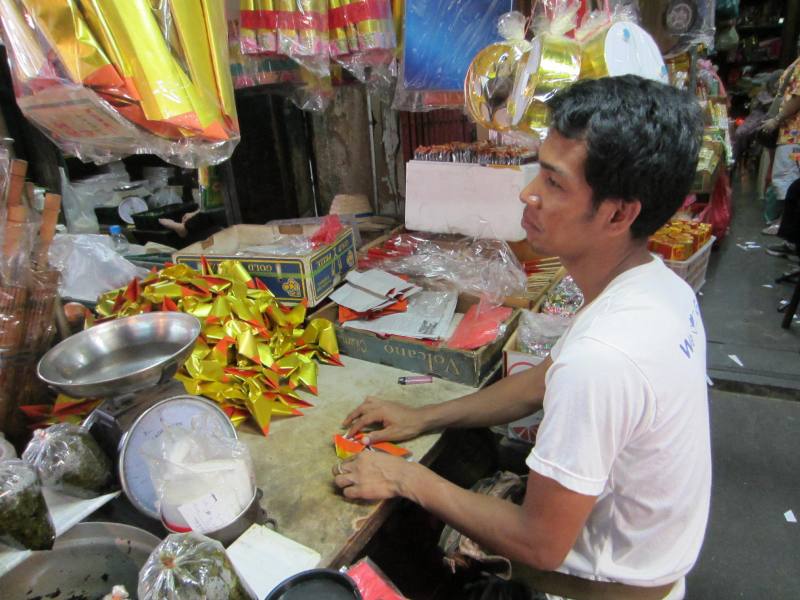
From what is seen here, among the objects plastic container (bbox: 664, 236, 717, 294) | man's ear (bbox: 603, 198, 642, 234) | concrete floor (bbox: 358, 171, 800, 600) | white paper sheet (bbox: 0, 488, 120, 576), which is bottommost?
concrete floor (bbox: 358, 171, 800, 600)

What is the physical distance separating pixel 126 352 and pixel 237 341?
33cm

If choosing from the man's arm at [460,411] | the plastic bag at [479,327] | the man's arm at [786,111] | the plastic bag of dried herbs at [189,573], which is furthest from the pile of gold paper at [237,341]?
the man's arm at [786,111]

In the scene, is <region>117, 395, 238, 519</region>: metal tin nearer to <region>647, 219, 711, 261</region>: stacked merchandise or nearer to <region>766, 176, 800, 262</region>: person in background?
<region>647, 219, 711, 261</region>: stacked merchandise

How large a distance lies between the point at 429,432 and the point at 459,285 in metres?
0.79

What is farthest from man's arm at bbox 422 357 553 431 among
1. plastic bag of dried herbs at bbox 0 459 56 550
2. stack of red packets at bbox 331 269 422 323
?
plastic bag of dried herbs at bbox 0 459 56 550

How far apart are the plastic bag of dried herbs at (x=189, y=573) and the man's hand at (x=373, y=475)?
0.44 m

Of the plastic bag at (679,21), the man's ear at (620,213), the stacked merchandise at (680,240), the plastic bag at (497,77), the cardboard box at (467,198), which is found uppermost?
the plastic bag at (679,21)

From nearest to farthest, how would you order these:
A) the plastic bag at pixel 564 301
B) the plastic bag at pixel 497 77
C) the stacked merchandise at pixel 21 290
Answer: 1. the stacked merchandise at pixel 21 290
2. the plastic bag at pixel 497 77
3. the plastic bag at pixel 564 301

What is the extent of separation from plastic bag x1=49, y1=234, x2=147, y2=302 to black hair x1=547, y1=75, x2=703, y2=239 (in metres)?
1.57

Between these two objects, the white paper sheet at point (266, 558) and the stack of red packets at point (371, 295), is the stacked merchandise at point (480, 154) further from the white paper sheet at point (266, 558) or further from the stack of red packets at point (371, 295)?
the white paper sheet at point (266, 558)

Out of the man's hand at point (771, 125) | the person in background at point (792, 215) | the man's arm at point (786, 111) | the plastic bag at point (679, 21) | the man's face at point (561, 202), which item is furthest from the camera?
the man's hand at point (771, 125)

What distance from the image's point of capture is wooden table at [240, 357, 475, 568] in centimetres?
106

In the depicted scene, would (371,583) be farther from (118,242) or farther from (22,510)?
(118,242)

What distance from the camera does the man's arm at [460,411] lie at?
1364 mm
